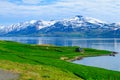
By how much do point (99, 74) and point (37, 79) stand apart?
2699cm

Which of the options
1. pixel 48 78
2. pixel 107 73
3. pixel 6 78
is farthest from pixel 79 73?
pixel 6 78

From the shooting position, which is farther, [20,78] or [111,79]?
[111,79]

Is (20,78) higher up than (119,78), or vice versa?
(20,78)

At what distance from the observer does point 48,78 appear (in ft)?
128

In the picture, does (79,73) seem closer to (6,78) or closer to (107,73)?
(107,73)

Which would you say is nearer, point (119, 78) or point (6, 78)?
point (6, 78)

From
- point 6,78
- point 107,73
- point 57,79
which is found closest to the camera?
point 6,78

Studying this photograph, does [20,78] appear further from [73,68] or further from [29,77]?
[73,68]

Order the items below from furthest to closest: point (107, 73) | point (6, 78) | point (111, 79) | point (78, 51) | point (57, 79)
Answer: point (78, 51), point (107, 73), point (111, 79), point (57, 79), point (6, 78)

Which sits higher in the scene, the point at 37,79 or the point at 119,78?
the point at 37,79

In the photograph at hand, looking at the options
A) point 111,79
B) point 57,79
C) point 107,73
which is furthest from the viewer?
point 107,73

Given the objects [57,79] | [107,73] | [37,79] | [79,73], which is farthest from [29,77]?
[107,73]

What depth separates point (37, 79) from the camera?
36938 millimetres

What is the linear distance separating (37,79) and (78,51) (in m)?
140
